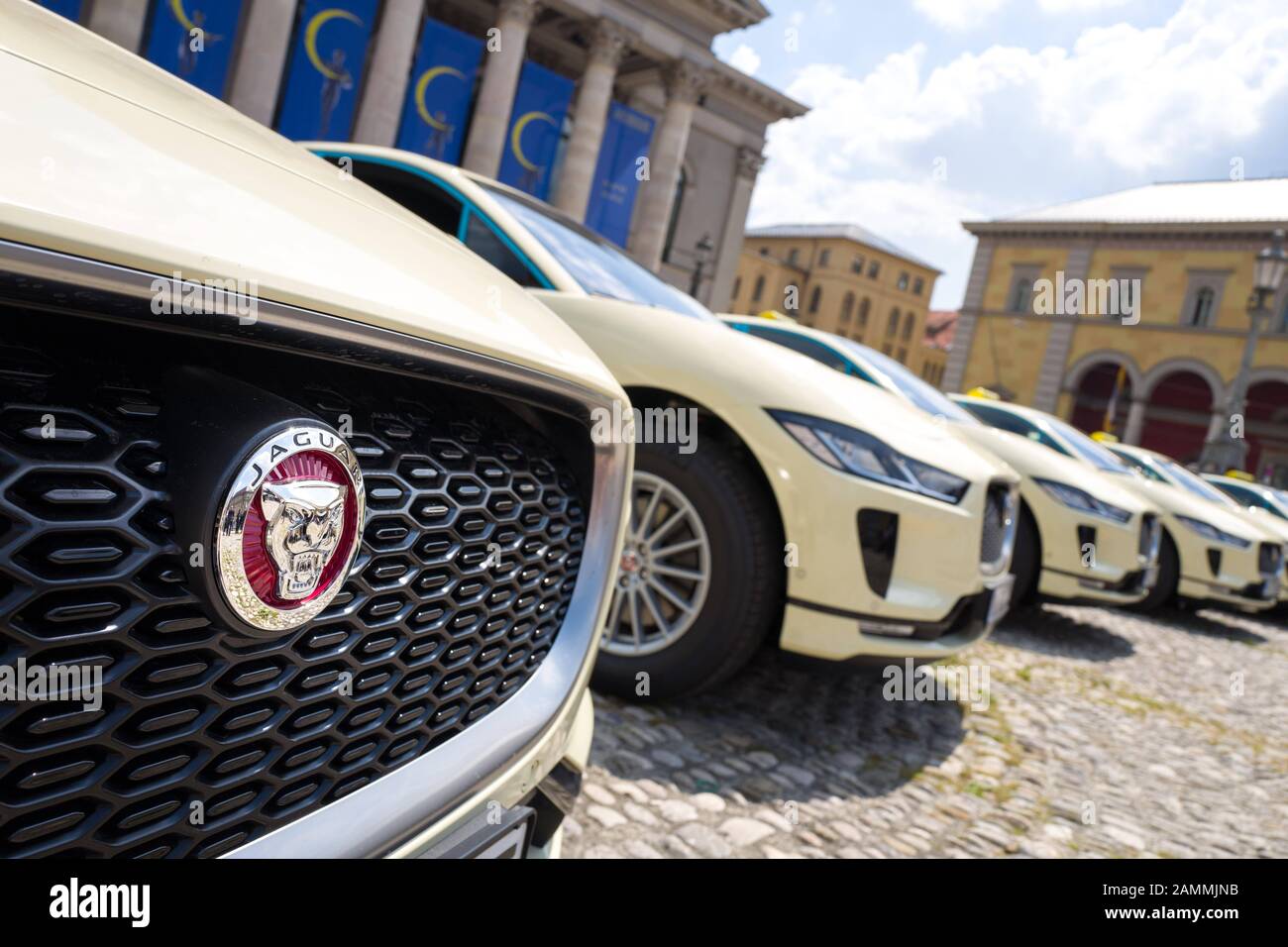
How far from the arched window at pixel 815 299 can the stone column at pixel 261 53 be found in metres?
48.8

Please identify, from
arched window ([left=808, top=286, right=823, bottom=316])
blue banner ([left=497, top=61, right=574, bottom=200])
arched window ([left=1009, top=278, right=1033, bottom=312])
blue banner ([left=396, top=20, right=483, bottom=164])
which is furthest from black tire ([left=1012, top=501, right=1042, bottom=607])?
arched window ([left=808, top=286, right=823, bottom=316])

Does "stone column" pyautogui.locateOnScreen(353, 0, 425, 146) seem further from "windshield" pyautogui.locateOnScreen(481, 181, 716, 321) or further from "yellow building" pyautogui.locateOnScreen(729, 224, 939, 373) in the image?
"yellow building" pyautogui.locateOnScreen(729, 224, 939, 373)

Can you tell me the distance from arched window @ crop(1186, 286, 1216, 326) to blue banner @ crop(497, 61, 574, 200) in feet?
86.9

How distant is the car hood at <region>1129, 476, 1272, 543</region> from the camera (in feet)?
24.1

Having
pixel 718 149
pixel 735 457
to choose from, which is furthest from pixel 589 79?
pixel 735 457

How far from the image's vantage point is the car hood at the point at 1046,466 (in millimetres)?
5359

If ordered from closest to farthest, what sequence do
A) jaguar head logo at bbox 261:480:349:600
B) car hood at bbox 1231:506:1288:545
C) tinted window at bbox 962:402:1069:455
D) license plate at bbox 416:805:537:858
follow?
jaguar head logo at bbox 261:480:349:600 → license plate at bbox 416:805:537:858 → tinted window at bbox 962:402:1069:455 → car hood at bbox 1231:506:1288:545

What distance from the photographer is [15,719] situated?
0.65 m

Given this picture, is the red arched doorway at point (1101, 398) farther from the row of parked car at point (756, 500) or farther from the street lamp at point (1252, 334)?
the row of parked car at point (756, 500)

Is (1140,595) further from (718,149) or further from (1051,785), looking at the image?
(718,149)

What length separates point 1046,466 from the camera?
542cm

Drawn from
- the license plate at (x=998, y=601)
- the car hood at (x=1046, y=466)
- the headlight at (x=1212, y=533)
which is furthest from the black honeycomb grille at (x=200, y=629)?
the headlight at (x=1212, y=533)
